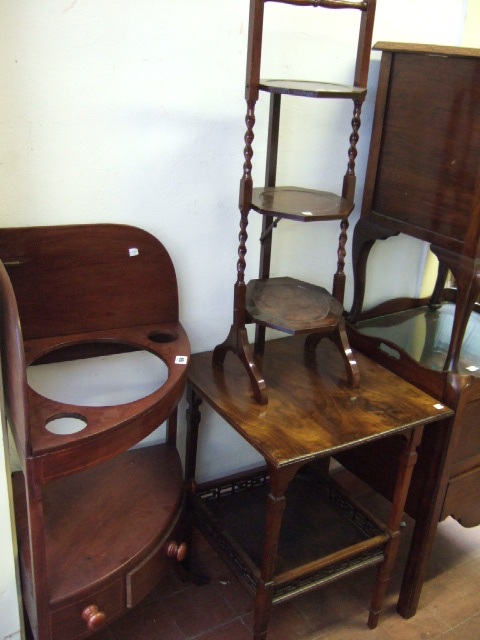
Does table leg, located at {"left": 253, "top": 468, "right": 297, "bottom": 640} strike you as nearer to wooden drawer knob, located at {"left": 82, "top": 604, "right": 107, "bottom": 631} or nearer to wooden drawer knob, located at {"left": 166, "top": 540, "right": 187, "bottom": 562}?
wooden drawer knob, located at {"left": 166, "top": 540, "right": 187, "bottom": 562}

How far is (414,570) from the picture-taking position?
1897 millimetres

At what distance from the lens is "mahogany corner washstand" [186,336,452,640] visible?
1.53 meters

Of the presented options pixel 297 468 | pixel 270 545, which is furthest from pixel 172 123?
pixel 270 545

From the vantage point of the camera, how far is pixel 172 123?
1.64 meters

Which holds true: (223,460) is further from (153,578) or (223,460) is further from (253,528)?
(153,578)

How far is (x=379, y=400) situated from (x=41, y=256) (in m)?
0.94

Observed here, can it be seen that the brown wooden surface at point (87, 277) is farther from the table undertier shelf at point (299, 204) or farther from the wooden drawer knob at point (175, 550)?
the wooden drawer knob at point (175, 550)

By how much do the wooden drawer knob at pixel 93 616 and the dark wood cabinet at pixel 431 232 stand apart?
901mm

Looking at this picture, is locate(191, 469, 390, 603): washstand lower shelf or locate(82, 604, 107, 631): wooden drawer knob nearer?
locate(82, 604, 107, 631): wooden drawer knob

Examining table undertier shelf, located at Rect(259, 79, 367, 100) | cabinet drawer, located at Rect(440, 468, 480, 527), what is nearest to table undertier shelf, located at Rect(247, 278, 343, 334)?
table undertier shelf, located at Rect(259, 79, 367, 100)

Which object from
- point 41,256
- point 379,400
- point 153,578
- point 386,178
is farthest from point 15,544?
point 386,178

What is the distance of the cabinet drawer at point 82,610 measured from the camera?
1.41 m

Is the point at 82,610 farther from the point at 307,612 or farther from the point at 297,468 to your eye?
the point at 307,612

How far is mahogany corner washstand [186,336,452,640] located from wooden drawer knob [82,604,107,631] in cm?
39
